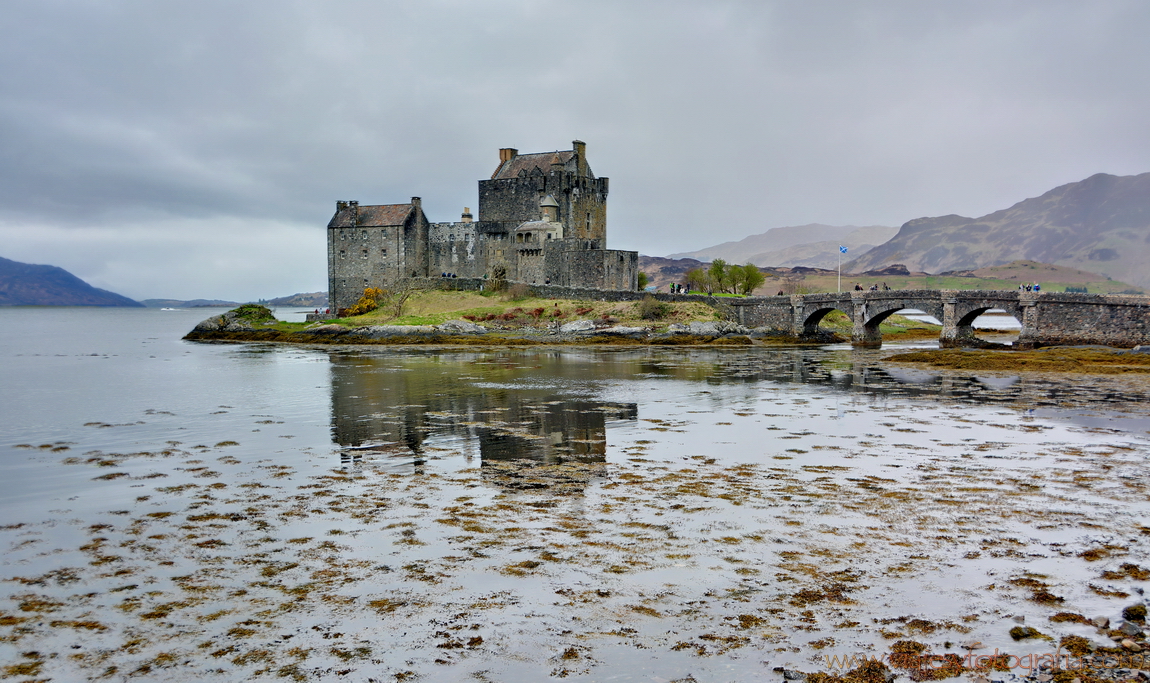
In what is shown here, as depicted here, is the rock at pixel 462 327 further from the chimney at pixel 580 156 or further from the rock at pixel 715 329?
the chimney at pixel 580 156

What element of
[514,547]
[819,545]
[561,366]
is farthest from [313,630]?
[561,366]

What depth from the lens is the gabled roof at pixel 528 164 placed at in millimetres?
69375

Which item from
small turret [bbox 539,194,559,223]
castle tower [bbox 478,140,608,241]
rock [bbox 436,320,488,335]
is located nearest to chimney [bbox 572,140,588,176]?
castle tower [bbox 478,140,608,241]

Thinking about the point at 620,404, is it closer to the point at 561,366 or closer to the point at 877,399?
the point at 877,399

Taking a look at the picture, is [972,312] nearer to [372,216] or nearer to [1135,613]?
[1135,613]

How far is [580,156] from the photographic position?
7081 centimetres

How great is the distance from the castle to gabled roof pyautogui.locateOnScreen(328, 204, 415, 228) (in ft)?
0.34

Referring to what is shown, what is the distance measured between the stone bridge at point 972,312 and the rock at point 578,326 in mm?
13514

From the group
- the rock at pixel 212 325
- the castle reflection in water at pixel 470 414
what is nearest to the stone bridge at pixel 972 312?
the castle reflection in water at pixel 470 414

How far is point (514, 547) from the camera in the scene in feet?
31.4

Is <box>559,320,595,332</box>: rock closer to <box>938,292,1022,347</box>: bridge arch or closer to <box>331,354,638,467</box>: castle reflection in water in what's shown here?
<box>331,354,638,467</box>: castle reflection in water

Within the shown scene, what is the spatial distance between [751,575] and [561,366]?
3008cm

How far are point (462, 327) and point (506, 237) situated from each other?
13660 millimetres

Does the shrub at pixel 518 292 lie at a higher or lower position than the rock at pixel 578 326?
higher
